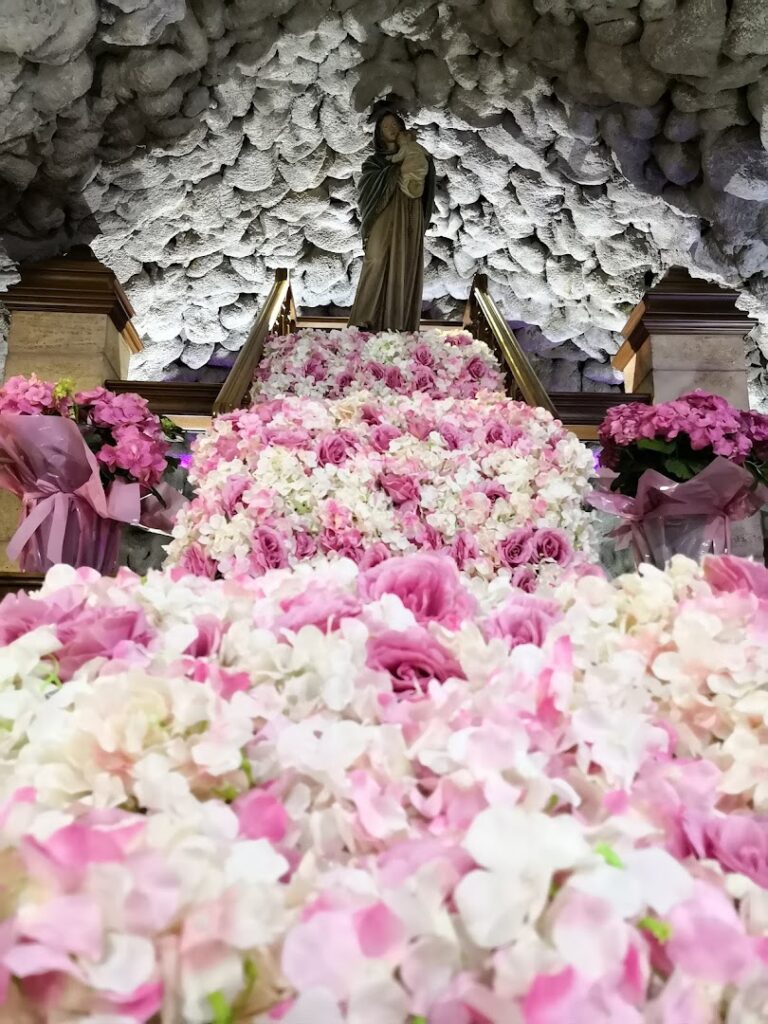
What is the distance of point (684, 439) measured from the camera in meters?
2.74

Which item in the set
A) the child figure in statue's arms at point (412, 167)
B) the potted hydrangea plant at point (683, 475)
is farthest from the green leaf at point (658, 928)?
the child figure in statue's arms at point (412, 167)

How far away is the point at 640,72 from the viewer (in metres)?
5.25

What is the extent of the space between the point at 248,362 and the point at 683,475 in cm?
168

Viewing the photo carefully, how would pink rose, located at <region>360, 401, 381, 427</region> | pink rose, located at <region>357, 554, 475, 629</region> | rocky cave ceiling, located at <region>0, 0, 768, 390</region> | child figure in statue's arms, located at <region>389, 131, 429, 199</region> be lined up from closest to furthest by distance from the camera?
pink rose, located at <region>357, 554, 475, 629</region>, pink rose, located at <region>360, 401, 381, 427</region>, rocky cave ceiling, located at <region>0, 0, 768, 390</region>, child figure in statue's arms, located at <region>389, 131, 429, 199</region>

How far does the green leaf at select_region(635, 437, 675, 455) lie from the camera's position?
107 inches

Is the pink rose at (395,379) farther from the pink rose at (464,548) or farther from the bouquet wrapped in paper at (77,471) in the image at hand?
the pink rose at (464,548)

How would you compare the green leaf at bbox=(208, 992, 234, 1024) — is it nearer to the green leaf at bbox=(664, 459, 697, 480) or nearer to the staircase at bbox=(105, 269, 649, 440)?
the green leaf at bbox=(664, 459, 697, 480)

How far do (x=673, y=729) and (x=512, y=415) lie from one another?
1.66m

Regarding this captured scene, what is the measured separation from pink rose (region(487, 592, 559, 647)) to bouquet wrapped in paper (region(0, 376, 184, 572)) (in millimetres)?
1989

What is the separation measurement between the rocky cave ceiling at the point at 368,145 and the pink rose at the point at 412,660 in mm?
4205

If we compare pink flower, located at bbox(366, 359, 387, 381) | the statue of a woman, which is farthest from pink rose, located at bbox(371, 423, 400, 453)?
the statue of a woman

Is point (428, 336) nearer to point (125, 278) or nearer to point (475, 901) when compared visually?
point (125, 278)

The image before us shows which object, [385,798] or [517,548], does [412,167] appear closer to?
[517,548]

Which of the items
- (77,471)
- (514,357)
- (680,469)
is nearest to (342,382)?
(514,357)
